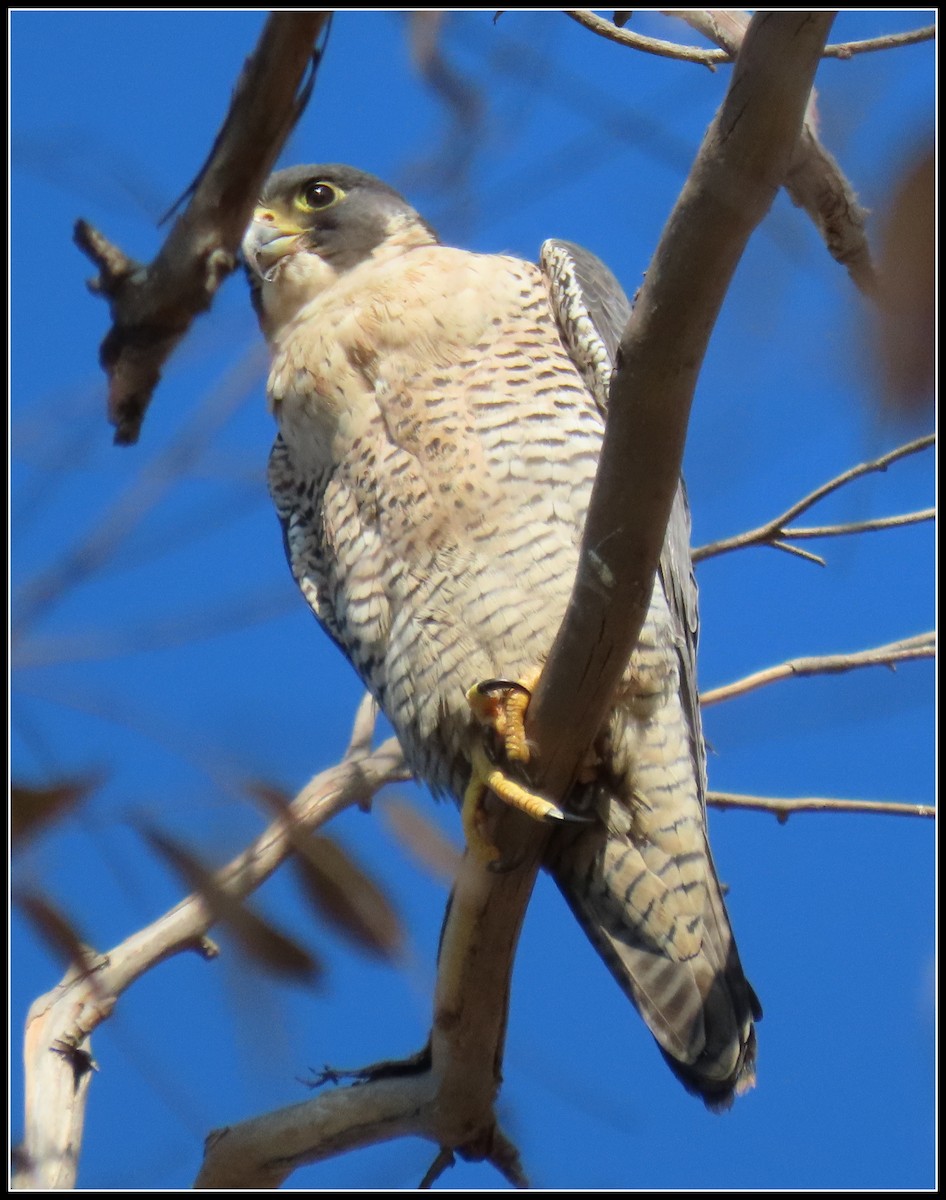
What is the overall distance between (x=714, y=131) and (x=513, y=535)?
135 centimetres

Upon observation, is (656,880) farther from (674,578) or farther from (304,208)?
(304,208)

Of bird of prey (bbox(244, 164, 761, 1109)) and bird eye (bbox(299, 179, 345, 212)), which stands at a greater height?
bird eye (bbox(299, 179, 345, 212))

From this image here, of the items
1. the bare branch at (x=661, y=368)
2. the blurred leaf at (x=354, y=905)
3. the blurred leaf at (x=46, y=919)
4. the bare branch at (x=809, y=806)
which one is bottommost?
the blurred leaf at (x=46, y=919)

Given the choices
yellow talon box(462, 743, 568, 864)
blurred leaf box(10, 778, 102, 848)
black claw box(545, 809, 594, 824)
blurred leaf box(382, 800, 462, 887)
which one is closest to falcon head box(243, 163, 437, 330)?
yellow talon box(462, 743, 568, 864)

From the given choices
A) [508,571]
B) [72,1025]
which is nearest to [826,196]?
[508,571]

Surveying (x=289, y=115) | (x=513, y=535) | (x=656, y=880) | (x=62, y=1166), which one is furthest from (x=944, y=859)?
(x=289, y=115)

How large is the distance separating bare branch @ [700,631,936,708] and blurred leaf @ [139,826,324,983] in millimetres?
2444

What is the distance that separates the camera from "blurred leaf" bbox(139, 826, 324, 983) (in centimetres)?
107

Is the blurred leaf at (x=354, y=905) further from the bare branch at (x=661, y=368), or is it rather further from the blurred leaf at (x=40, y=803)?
the bare branch at (x=661, y=368)

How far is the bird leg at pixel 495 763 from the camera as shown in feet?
8.07

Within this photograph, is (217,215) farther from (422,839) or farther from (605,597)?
(605,597)

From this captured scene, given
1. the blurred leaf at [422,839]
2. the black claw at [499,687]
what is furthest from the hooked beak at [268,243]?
the blurred leaf at [422,839]

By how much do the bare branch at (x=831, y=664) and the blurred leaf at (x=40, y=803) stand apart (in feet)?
8.87

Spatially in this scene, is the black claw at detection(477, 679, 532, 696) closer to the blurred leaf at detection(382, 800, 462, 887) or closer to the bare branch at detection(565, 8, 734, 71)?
the blurred leaf at detection(382, 800, 462, 887)
